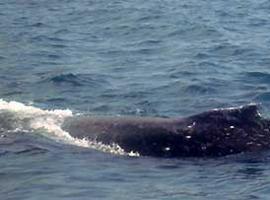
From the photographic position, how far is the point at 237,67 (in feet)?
78.6

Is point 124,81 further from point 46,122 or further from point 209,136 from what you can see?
point 209,136

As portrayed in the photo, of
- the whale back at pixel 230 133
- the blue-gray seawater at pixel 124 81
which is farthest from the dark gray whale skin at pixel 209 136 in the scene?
the blue-gray seawater at pixel 124 81

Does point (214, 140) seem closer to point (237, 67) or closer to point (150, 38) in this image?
point (237, 67)

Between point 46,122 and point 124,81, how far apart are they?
17.8ft

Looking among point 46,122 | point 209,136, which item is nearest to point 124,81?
point 46,122

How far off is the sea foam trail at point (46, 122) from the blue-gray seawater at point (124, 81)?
54 millimetres

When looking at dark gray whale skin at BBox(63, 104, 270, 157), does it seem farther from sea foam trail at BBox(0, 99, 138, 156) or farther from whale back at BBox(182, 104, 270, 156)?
sea foam trail at BBox(0, 99, 138, 156)

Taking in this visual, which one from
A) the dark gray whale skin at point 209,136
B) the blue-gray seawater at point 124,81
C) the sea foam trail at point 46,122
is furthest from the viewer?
the sea foam trail at point 46,122

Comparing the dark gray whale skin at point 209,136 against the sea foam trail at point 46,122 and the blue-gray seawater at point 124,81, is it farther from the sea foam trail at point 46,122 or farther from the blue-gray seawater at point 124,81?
the sea foam trail at point 46,122

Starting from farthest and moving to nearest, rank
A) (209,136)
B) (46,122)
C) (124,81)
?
(124,81)
(46,122)
(209,136)

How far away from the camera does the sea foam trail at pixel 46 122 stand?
1509 centimetres

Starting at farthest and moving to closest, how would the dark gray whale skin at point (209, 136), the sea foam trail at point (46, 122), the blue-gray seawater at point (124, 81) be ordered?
the sea foam trail at point (46, 122) → the dark gray whale skin at point (209, 136) → the blue-gray seawater at point (124, 81)

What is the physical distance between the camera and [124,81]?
2216 centimetres

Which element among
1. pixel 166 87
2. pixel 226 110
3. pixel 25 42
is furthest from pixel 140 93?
pixel 25 42
